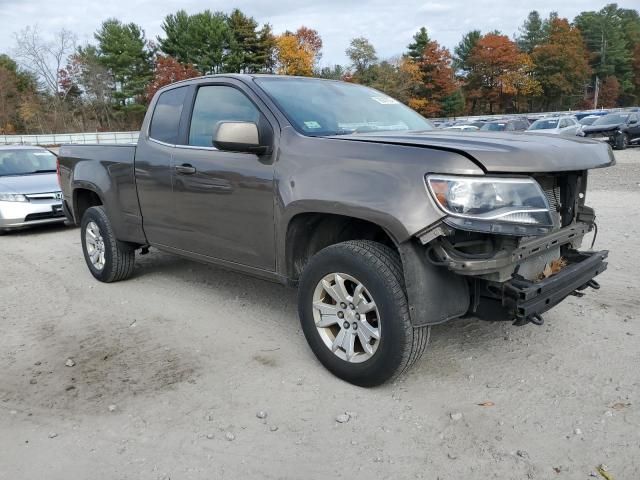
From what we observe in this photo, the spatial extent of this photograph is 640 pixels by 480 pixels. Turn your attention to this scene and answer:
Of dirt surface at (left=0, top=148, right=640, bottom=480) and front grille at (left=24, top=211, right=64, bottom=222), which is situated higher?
front grille at (left=24, top=211, right=64, bottom=222)

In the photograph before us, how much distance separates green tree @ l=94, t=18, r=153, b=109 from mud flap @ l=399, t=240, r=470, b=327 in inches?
2387

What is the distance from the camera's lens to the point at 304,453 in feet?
9.04

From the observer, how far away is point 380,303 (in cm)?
307

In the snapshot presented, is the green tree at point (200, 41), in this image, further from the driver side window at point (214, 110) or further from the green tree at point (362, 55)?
the driver side window at point (214, 110)

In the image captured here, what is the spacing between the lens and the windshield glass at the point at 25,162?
9867 mm

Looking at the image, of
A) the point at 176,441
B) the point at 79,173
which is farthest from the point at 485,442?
the point at 79,173

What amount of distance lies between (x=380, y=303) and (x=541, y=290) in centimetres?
87

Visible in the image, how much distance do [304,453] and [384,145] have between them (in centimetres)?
169

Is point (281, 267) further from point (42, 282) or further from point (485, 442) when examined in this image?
point (42, 282)

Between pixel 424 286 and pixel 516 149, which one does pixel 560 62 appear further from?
pixel 424 286

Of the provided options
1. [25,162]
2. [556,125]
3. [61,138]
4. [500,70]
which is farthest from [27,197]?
[500,70]

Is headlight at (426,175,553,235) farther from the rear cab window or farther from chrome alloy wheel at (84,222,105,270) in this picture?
chrome alloy wheel at (84,222,105,270)

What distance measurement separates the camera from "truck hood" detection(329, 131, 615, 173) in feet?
9.20

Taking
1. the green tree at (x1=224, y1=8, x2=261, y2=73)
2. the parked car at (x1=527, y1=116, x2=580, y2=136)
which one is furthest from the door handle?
the green tree at (x1=224, y1=8, x2=261, y2=73)
